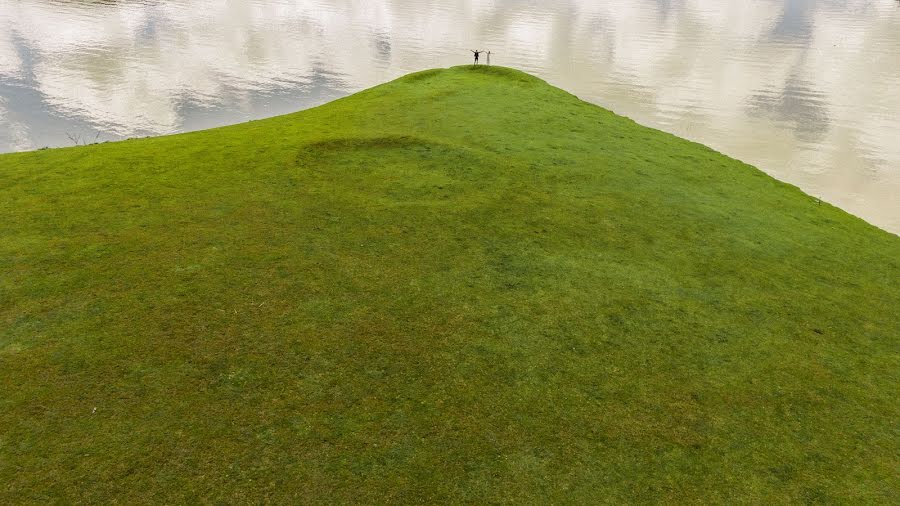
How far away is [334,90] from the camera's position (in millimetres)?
31516

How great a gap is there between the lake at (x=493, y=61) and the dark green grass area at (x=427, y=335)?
36.5ft

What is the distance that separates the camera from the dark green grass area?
18.2 ft

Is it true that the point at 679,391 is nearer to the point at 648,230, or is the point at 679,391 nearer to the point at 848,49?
the point at 648,230

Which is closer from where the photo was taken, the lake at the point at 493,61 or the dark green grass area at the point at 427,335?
the dark green grass area at the point at 427,335

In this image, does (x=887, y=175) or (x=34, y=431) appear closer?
(x=34, y=431)

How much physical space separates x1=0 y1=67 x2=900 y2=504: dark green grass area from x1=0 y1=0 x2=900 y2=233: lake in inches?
439

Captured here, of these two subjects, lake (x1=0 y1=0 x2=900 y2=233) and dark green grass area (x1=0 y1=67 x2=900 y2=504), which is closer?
dark green grass area (x1=0 y1=67 x2=900 y2=504)

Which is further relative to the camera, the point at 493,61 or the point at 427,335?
the point at 493,61

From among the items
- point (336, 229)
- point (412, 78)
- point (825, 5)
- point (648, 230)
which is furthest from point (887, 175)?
point (825, 5)

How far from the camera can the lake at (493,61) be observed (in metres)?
23.4

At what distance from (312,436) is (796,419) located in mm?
5959

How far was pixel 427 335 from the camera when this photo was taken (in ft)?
24.4

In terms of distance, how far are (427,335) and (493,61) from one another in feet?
112

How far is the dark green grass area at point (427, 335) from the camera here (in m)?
5.55
